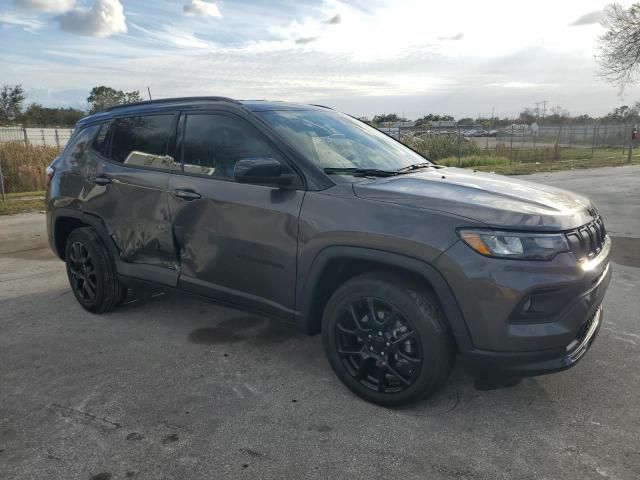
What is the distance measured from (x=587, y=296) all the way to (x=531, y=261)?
0.45 meters

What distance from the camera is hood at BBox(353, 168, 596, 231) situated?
275cm

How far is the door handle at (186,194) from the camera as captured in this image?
377cm

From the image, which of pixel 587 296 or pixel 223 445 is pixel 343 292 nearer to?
pixel 223 445

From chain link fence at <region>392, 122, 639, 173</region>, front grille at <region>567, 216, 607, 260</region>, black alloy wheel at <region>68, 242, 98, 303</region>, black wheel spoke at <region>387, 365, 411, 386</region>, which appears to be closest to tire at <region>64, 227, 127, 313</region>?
black alloy wheel at <region>68, 242, 98, 303</region>

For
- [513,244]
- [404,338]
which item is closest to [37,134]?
[404,338]

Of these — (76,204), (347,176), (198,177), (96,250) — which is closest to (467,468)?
(347,176)

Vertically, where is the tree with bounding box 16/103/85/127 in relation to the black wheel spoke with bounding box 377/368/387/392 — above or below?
above

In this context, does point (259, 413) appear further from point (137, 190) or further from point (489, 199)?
point (137, 190)

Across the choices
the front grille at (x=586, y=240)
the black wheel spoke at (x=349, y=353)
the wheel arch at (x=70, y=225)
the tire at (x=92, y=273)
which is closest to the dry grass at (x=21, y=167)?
the wheel arch at (x=70, y=225)

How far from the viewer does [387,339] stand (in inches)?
120

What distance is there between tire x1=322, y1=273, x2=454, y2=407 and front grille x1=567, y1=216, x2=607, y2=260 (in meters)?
0.78

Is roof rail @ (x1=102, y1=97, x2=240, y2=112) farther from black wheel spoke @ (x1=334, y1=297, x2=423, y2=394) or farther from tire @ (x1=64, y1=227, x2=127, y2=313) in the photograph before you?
black wheel spoke @ (x1=334, y1=297, x2=423, y2=394)

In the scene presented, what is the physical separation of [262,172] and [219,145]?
76cm

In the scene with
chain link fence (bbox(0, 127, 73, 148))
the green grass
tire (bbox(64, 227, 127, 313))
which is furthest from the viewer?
chain link fence (bbox(0, 127, 73, 148))
